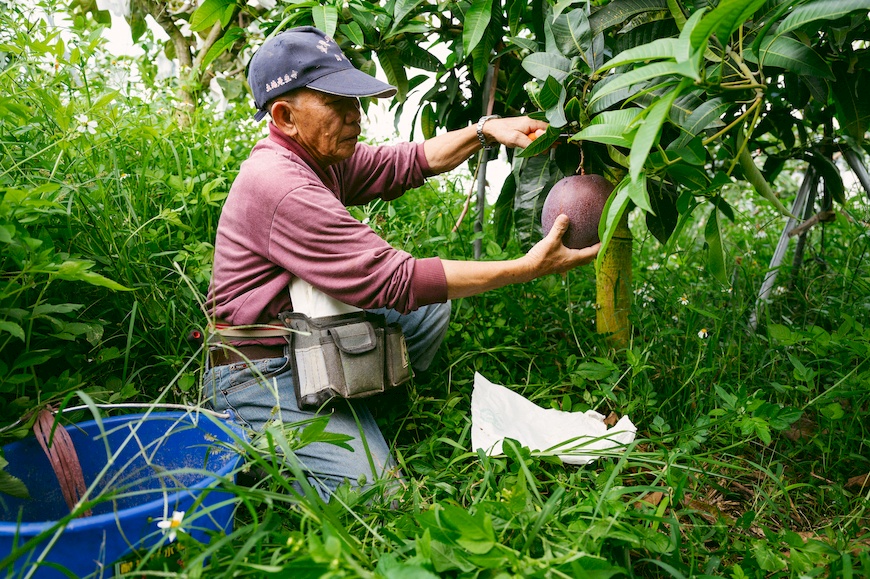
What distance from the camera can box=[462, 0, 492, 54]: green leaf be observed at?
1.67 metres

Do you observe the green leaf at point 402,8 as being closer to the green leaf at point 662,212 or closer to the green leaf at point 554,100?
the green leaf at point 554,100

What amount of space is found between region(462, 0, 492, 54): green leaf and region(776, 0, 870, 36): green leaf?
0.71m

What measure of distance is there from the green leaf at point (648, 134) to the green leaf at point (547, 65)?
678mm

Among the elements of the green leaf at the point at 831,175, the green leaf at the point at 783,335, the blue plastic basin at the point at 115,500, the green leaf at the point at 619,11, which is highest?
the green leaf at the point at 619,11

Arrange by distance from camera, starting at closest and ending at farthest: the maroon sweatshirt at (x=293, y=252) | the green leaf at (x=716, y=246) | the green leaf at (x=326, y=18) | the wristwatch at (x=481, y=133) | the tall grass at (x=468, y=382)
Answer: the tall grass at (x=468, y=382), the green leaf at (x=716, y=246), the maroon sweatshirt at (x=293, y=252), the green leaf at (x=326, y=18), the wristwatch at (x=481, y=133)

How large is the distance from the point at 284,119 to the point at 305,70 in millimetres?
160

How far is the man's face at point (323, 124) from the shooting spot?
177 cm

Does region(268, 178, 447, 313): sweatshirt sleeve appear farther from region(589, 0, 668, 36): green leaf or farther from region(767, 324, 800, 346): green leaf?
region(767, 324, 800, 346): green leaf

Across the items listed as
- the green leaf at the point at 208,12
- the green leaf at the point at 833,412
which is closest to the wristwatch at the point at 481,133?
the green leaf at the point at 208,12

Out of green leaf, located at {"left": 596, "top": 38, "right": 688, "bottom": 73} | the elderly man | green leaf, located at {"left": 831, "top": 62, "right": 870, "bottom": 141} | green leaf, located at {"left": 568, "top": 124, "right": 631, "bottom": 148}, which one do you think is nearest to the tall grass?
the elderly man

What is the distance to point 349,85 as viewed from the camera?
5.63 feet

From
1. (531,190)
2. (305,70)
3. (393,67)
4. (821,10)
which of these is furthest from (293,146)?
(821,10)

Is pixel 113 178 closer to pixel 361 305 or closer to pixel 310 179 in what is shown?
pixel 310 179

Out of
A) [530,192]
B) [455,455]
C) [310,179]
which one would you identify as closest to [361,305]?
[310,179]
